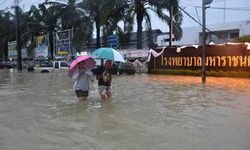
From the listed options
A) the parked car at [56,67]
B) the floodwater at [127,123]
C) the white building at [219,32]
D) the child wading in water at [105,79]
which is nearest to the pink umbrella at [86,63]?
the child wading in water at [105,79]

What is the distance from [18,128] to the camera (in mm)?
10477

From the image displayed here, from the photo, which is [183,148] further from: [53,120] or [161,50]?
[161,50]

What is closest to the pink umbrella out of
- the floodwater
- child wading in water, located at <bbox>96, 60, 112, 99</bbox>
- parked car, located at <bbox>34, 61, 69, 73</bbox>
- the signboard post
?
child wading in water, located at <bbox>96, 60, 112, 99</bbox>

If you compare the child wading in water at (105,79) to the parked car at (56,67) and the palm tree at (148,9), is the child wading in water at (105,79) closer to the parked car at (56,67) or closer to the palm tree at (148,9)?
the palm tree at (148,9)

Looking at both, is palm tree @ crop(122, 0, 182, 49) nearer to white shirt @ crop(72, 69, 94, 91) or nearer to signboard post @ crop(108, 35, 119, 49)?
signboard post @ crop(108, 35, 119, 49)

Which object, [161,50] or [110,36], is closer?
[161,50]

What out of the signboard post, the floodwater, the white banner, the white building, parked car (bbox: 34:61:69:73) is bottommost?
the floodwater

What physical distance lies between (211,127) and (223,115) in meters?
2.00

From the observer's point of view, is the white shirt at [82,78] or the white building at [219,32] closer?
the white shirt at [82,78]

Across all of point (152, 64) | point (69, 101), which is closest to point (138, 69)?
point (152, 64)

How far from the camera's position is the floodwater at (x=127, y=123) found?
331 inches

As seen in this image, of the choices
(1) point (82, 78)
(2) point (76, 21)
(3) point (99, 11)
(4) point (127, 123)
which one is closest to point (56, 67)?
(2) point (76, 21)

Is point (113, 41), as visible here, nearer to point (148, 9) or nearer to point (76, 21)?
point (148, 9)

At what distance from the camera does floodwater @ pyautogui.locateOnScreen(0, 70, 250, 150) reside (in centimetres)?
841
